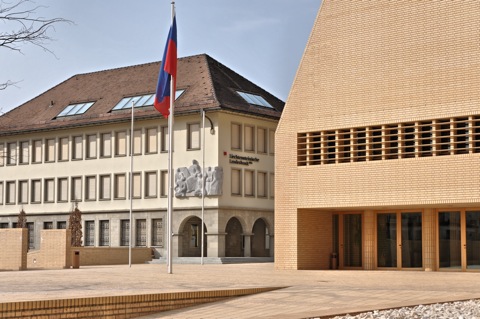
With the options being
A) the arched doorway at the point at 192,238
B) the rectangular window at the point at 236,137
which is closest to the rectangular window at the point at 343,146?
the rectangular window at the point at 236,137

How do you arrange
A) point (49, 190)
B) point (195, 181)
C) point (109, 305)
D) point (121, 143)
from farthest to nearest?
1. point (49, 190)
2. point (121, 143)
3. point (195, 181)
4. point (109, 305)

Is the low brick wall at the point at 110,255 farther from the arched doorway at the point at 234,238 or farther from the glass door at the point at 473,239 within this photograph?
the glass door at the point at 473,239

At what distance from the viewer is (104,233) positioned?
63.0 meters

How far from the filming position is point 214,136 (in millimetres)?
58156

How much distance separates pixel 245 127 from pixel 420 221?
2603 cm

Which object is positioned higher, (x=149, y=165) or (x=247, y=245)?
(x=149, y=165)

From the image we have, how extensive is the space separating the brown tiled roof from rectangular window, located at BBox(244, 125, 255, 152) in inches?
44.1

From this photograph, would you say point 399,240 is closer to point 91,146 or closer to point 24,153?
point 91,146

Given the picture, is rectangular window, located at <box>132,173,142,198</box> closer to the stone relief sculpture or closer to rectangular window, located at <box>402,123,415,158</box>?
the stone relief sculpture

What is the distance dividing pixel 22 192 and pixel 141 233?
12033 millimetres

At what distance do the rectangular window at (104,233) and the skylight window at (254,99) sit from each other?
12341 mm

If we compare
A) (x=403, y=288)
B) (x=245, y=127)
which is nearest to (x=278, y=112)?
(x=245, y=127)

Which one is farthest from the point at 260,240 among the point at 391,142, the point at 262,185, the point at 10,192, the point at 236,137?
the point at 391,142

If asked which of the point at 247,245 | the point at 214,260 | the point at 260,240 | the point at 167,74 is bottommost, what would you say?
the point at 214,260
